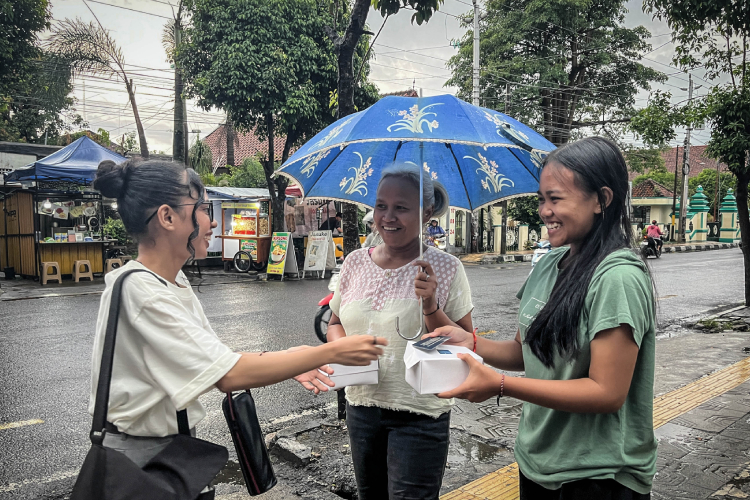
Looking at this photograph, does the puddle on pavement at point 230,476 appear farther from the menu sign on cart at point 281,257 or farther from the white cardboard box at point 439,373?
the menu sign on cart at point 281,257

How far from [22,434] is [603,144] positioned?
4.60 metres

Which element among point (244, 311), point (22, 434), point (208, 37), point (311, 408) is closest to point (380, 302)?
point (311, 408)

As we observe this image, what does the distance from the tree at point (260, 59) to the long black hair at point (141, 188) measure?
548 inches

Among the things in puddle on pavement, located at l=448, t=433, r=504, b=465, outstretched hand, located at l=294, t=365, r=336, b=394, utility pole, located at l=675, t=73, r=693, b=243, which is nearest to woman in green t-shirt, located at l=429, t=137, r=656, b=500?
outstretched hand, located at l=294, t=365, r=336, b=394

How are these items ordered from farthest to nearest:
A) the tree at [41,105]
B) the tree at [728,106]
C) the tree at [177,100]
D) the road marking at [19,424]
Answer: the tree at [177,100] < the tree at [41,105] < the tree at [728,106] < the road marking at [19,424]

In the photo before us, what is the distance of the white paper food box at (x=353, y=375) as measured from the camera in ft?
6.24

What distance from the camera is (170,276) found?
71.6 inches

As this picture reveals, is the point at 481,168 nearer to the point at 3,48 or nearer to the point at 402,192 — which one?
the point at 402,192

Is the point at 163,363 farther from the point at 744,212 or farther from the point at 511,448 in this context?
the point at 744,212

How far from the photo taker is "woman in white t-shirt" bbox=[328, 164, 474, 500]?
207 cm

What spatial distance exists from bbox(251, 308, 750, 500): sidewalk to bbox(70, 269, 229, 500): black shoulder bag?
6.12ft

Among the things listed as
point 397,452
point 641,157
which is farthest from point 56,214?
point 641,157

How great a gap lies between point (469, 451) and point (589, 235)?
2690 mm

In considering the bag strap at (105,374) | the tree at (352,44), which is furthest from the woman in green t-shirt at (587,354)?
the tree at (352,44)
